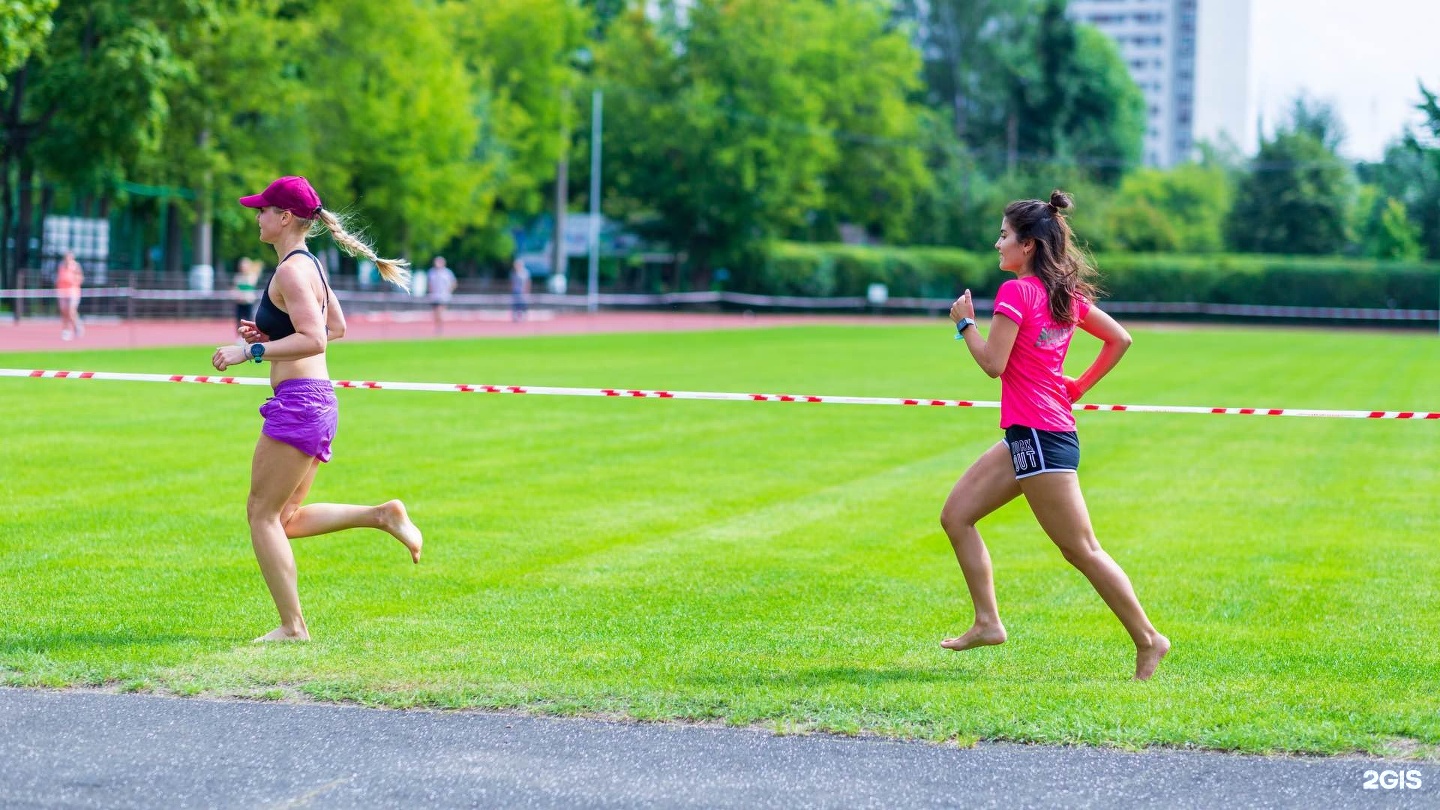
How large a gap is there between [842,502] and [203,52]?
113 ft

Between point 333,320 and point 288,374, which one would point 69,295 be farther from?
point 288,374

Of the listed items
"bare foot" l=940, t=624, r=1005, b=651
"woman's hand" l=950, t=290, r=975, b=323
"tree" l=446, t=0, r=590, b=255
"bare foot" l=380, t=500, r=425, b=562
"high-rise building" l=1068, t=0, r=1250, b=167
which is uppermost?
"high-rise building" l=1068, t=0, r=1250, b=167

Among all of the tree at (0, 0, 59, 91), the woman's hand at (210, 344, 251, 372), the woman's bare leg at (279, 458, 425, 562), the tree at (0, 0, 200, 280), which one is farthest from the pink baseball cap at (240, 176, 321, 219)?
the tree at (0, 0, 200, 280)

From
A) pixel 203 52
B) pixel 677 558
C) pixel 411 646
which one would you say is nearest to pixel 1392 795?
pixel 411 646

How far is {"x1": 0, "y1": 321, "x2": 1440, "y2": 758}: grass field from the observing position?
239 inches

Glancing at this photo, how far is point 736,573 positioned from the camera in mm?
8836

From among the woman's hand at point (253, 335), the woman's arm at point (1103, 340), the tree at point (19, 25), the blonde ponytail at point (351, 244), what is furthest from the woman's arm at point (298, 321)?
the tree at point (19, 25)

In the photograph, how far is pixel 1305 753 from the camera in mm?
5367

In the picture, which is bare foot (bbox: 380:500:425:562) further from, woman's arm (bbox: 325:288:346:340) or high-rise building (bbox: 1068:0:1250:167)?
high-rise building (bbox: 1068:0:1250:167)

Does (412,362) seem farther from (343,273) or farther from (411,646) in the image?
(343,273)

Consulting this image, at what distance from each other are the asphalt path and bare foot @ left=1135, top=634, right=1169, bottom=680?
100 cm

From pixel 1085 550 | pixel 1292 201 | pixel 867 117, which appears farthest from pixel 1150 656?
pixel 1292 201

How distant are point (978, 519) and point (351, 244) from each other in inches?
108

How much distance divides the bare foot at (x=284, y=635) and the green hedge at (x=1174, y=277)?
6367 cm
